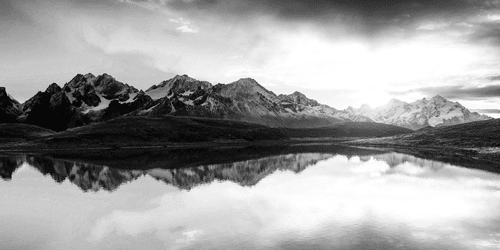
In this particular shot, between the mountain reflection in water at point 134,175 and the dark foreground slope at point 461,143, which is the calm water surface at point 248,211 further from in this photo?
the dark foreground slope at point 461,143

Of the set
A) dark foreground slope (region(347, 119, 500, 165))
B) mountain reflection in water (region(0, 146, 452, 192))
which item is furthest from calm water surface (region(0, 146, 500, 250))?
dark foreground slope (region(347, 119, 500, 165))

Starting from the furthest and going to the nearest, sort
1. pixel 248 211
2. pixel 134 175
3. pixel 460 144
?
pixel 460 144 < pixel 134 175 < pixel 248 211

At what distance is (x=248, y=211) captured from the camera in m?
42.8

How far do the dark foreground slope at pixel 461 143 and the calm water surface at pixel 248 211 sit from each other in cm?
5616

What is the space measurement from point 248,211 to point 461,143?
140m

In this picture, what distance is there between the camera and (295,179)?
73.3 meters

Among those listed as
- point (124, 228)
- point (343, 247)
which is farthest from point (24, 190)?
point (343, 247)

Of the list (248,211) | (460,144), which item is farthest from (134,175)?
(460,144)

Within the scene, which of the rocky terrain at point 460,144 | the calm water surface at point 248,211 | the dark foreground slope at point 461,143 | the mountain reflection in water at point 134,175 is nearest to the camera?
the calm water surface at point 248,211

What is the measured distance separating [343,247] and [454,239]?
10544mm

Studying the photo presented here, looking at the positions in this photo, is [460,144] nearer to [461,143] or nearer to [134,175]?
[461,143]

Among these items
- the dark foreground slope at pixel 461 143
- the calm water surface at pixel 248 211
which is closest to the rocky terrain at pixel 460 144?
the dark foreground slope at pixel 461 143

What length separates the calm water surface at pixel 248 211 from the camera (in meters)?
31.0

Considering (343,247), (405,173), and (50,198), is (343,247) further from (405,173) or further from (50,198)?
(405,173)
